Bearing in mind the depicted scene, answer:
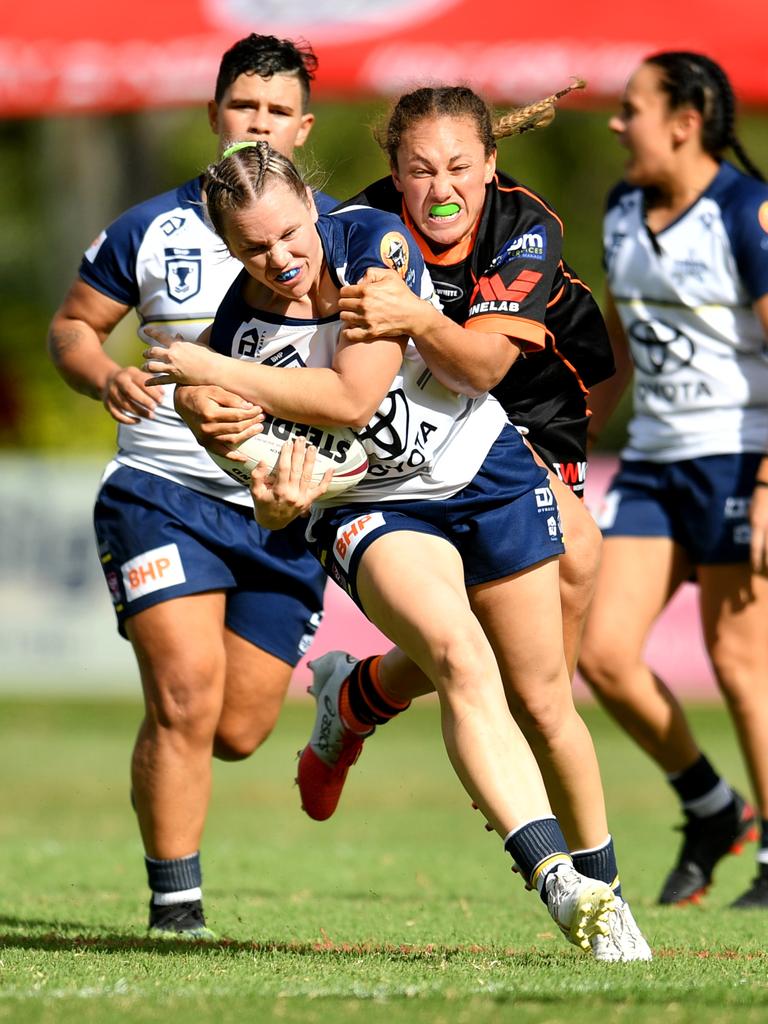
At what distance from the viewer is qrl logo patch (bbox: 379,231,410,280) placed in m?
4.32

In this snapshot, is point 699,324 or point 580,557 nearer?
point 580,557

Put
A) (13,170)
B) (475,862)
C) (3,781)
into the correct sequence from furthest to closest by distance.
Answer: (13,170) < (3,781) < (475,862)

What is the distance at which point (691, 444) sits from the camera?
6734 mm

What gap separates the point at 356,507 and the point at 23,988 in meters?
1.55

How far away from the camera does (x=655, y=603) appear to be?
670 centimetres

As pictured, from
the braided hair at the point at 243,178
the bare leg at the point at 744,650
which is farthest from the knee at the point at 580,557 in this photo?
the bare leg at the point at 744,650

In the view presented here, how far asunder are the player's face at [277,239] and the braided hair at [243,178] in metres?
0.02

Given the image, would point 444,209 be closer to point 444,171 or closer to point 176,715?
point 444,171

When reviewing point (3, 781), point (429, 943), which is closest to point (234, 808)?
point (3, 781)

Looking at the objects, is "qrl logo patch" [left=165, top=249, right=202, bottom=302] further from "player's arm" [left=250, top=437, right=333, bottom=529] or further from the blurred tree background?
the blurred tree background

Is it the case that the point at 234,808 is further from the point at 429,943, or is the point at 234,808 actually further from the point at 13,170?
the point at 13,170

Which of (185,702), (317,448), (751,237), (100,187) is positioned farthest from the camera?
(100,187)

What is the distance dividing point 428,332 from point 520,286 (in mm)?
412

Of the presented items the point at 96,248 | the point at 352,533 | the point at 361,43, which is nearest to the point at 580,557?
the point at 352,533
